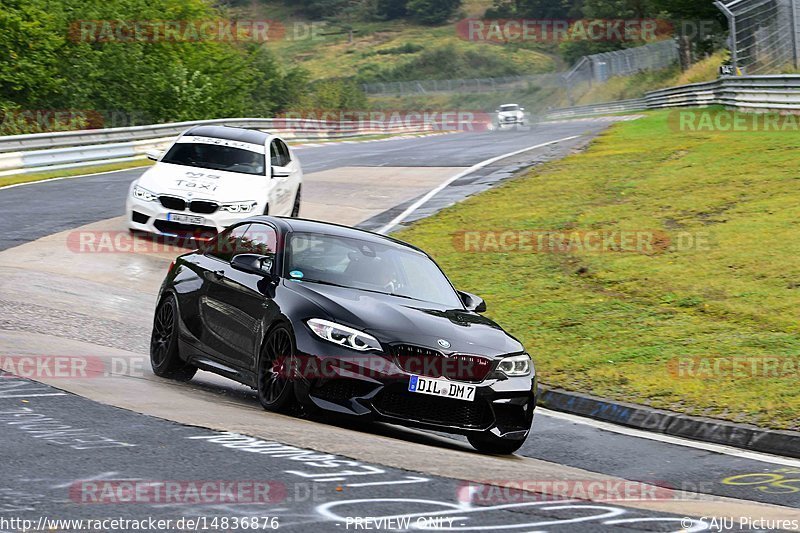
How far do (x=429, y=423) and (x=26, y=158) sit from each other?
21808 mm

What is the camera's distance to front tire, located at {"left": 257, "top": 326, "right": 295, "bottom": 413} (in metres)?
8.64

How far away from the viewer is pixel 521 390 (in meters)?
8.92

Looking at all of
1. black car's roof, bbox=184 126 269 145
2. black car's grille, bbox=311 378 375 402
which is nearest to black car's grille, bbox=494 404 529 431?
black car's grille, bbox=311 378 375 402

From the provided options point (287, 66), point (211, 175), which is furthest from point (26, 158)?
point (287, 66)

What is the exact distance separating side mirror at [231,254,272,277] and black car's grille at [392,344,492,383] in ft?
5.23

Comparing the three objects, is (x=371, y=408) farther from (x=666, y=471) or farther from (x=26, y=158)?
(x=26, y=158)

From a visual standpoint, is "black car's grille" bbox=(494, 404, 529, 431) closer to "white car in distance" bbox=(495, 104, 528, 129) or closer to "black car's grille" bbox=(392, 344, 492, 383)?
"black car's grille" bbox=(392, 344, 492, 383)

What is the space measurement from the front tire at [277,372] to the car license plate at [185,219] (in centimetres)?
875

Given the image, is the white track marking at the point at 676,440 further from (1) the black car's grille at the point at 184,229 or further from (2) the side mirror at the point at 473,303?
(1) the black car's grille at the point at 184,229

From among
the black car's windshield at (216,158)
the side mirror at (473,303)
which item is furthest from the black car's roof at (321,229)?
the black car's windshield at (216,158)

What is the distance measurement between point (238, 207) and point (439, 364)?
9.70m

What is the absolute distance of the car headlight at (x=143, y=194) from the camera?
58.5ft

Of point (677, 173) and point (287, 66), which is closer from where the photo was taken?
point (677, 173)

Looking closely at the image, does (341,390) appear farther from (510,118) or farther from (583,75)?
(583,75)
